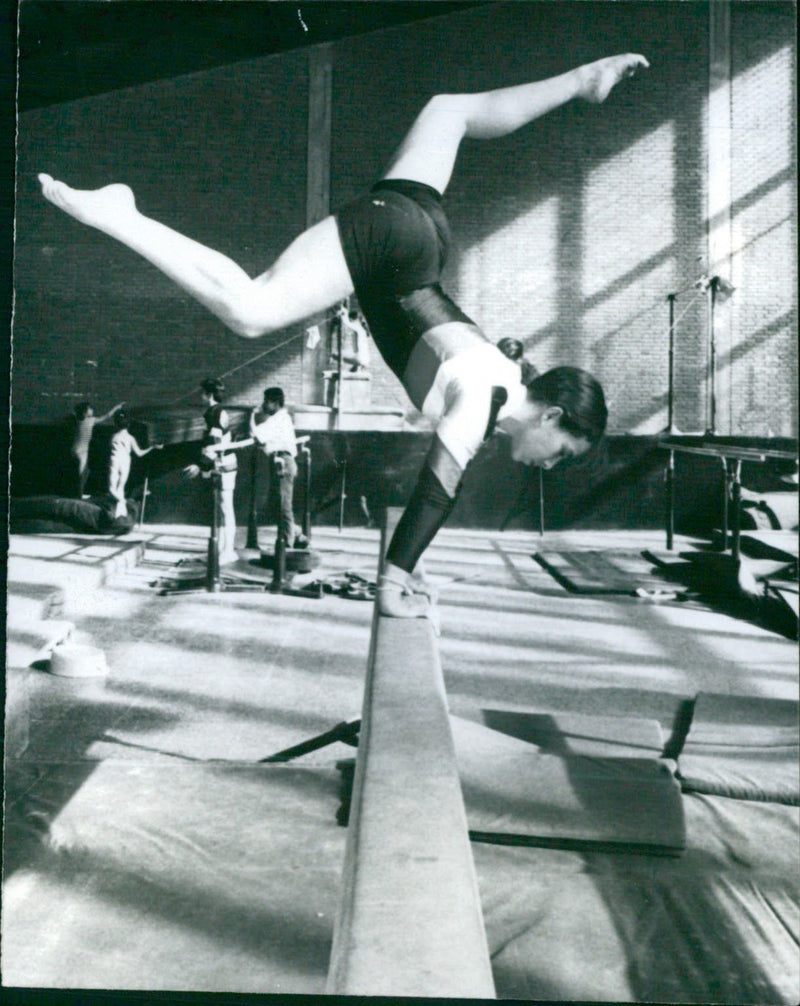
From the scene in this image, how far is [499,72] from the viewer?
2645 millimetres

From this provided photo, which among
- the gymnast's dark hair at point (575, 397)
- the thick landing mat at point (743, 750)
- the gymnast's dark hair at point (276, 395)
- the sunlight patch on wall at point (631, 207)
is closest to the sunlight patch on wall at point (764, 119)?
the sunlight patch on wall at point (631, 207)

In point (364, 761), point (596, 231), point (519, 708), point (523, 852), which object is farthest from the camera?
point (519, 708)

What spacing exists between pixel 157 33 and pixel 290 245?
0.68 meters

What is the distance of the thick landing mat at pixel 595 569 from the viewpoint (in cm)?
334

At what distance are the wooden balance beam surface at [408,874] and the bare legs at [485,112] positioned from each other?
1.59 metres

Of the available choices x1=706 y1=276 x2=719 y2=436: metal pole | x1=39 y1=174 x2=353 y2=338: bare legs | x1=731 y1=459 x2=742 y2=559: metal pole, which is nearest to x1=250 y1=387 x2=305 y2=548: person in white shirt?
x1=39 y1=174 x2=353 y2=338: bare legs

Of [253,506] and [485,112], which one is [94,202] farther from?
[485,112]

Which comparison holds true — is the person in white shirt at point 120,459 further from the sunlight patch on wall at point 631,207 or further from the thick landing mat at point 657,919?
the sunlight patch on wall at point 631,207

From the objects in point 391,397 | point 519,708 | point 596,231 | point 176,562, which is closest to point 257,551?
point 176,562

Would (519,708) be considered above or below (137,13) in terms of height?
below

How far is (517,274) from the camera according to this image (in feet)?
10.2

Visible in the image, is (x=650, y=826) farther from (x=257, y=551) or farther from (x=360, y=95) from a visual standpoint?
(x=360, y=95)

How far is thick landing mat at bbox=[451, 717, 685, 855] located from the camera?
230 cm

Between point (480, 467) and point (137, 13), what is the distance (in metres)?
1.53
